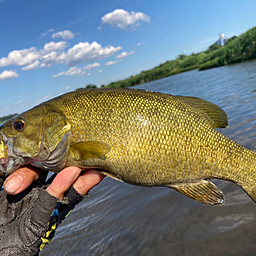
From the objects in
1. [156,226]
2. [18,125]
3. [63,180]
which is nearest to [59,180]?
[63,180]

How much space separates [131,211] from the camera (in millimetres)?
4793

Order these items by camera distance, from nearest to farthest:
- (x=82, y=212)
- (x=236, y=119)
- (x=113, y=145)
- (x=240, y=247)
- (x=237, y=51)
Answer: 1. (x=113, y=145)
2. (x=240, y=247)
3. (x=82, y=212)
4. (x=236, y=119)
5. (x=237, y=51)

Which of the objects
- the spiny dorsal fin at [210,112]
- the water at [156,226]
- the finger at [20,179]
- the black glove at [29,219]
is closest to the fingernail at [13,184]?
the finger at [20,179]

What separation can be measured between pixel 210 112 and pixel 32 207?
2540mm

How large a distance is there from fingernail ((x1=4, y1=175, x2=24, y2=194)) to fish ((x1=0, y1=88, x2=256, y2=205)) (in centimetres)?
14

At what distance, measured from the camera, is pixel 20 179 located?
7.85 feet

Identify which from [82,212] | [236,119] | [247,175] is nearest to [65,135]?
[247,175]

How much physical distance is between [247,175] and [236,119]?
259 inches

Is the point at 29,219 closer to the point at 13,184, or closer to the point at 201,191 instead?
the point at 13,184

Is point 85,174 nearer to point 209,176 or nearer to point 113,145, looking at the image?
point 113,145

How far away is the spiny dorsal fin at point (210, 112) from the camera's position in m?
2.70

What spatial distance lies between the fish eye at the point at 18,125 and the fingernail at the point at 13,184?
0.55 metres

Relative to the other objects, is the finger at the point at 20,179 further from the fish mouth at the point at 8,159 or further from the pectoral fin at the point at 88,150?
the pectoral fin at the point at 88,150

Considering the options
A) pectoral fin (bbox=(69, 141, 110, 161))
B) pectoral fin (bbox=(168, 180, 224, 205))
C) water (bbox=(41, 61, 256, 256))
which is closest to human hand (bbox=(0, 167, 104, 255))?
pectoral fin (bbox=(69, 141, 110, 161))
